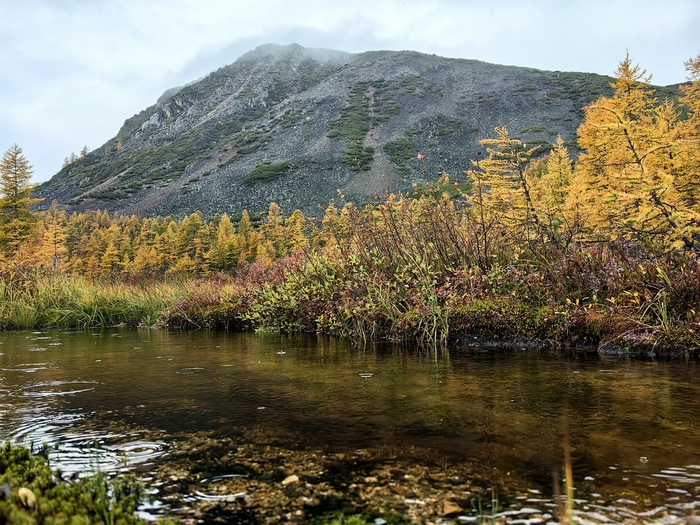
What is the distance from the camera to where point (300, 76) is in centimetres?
11962

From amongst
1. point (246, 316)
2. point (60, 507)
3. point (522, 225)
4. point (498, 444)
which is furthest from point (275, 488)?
point (246, 316)

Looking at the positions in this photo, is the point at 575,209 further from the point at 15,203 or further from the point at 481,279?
the point at 15,203

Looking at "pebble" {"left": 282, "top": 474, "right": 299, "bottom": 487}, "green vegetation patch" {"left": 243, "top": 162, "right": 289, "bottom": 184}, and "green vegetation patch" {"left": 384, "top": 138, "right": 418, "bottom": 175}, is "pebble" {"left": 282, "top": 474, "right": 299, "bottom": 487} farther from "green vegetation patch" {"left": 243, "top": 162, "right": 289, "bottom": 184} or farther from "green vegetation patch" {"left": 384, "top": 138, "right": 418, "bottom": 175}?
"green vegetation patch" {"left": 243, "top": 162, "right": 289, "bottom": 184}

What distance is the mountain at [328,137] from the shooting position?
198 feet

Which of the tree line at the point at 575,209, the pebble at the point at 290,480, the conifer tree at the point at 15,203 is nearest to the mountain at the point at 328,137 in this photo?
the conifer tree at the point at 15,203

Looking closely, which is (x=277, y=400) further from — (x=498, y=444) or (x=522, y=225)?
(x=522, y=225)

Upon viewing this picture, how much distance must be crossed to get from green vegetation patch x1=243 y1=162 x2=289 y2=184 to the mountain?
0.20 m

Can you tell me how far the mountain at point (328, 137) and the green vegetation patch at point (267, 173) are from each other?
203 millimetres

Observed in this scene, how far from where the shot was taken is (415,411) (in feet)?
8.72

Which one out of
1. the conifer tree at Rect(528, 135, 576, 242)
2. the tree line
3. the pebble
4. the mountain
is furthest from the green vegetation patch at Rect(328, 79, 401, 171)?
the pebble

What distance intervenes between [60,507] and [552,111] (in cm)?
7625

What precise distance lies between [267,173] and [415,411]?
64.6 m

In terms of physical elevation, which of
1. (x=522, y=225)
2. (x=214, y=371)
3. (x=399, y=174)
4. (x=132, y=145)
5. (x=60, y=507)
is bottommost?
(x=214, y=371)

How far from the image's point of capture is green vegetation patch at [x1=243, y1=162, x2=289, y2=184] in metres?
63.8
